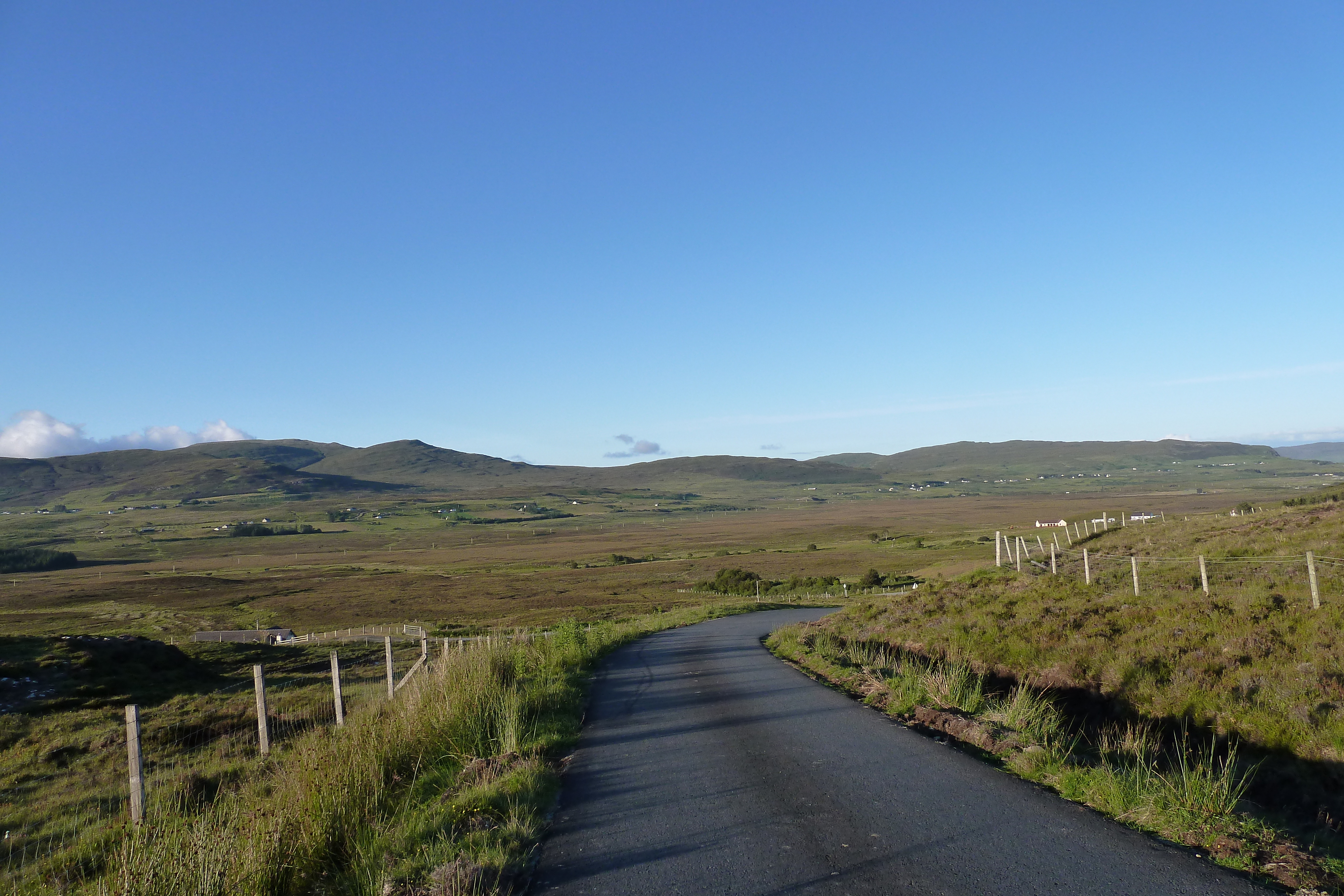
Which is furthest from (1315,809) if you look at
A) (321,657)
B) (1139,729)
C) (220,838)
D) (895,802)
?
(321,657)

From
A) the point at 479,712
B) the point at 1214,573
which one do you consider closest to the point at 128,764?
the point at 479,712

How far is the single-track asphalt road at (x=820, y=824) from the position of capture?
243 inches

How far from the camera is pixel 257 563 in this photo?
14575 centimetres

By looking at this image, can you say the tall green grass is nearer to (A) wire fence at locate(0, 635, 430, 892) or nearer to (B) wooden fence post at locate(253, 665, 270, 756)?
(A) wire fence at locate(0, 635, 430, 892)

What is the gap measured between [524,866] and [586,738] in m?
5.29

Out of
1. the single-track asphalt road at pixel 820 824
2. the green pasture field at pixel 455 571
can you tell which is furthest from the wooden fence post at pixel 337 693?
the green pasture field at pixel 455 571

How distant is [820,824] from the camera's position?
749cm

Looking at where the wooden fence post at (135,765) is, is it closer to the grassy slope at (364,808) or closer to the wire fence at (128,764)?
the wire fence at (128,764)

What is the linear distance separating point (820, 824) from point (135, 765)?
22.6 ft

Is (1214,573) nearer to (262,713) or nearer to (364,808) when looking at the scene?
(364,808)

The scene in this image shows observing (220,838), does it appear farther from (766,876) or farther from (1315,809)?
(1315,809)

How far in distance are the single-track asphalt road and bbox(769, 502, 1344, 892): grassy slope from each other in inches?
32.0

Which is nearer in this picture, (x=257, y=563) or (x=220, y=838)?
(x=220, y=838)

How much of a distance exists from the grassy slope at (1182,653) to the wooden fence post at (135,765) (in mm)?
9502
